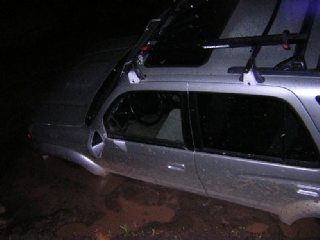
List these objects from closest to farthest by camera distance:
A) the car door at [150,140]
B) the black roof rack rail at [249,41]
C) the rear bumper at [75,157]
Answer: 1. the black roof rack rail at [249,41]
2. the car door at [150,140]
3. the rear bumper at [75,157]

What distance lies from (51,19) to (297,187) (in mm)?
8951

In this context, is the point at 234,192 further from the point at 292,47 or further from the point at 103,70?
the point at 103,70

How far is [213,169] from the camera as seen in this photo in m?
2.78

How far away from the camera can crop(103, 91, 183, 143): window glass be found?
317 centimetres

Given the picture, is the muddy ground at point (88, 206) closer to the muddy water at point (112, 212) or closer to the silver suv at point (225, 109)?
the muddy water at point (112, 212)

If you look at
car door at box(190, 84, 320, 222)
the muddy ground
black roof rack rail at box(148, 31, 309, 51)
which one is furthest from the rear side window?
the muddy ground

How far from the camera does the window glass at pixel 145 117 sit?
317cm

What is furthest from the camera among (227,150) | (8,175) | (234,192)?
(8,175)

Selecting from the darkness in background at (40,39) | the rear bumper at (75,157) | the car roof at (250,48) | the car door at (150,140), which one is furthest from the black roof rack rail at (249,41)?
the darkness in background at (40,39)

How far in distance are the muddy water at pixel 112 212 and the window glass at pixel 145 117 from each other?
3.09 feet

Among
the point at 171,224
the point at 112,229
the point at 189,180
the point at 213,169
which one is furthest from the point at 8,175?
the point at 213,169

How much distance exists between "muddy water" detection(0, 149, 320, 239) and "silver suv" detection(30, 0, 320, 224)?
442 millimetres

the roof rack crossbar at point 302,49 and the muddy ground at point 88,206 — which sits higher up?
the roof rack crossbar at point 302,49

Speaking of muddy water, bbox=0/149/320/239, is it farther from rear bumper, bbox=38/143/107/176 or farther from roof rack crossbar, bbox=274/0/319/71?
roof rack crossbar, bbox=274/0/319/71
